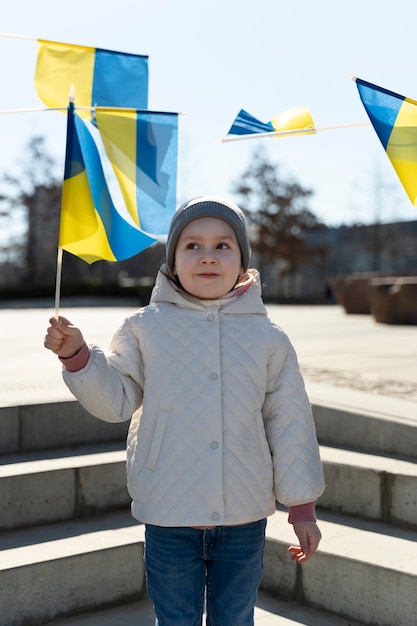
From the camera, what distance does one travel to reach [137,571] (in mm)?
3354

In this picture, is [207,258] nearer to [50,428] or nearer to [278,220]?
[50,428]

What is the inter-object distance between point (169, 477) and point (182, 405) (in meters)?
0.21

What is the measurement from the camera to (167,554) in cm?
226

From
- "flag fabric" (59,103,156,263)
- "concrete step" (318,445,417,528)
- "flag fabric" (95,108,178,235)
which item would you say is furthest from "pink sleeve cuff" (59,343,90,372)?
"concrete step" (318,445,417,528)

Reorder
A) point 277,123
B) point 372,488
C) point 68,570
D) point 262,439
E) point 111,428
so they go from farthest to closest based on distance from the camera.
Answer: point 111,428, point 372,488, point 68,570, point 277,123, point 262,439

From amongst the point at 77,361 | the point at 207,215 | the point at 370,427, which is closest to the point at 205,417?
the point at 77,361

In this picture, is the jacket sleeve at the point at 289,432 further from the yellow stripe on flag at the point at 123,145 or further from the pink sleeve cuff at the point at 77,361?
the yellow stripe on flag at the point at 123,145

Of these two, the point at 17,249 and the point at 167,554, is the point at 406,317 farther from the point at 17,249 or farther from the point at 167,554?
the point at 17,249

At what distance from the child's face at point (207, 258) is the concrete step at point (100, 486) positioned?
154 cm

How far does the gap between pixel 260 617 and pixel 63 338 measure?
1.67 meters

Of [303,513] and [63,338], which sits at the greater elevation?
[63,338]

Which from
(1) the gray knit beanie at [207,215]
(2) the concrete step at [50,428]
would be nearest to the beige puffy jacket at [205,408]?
(1) the gray knit beanie at [207,215]

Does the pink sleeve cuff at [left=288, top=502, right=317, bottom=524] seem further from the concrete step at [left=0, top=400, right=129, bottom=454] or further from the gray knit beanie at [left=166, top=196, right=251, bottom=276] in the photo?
the concrete step at [left=0, top=400, right=129, bottom=454]

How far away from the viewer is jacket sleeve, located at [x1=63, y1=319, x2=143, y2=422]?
Answer: 2.24m
